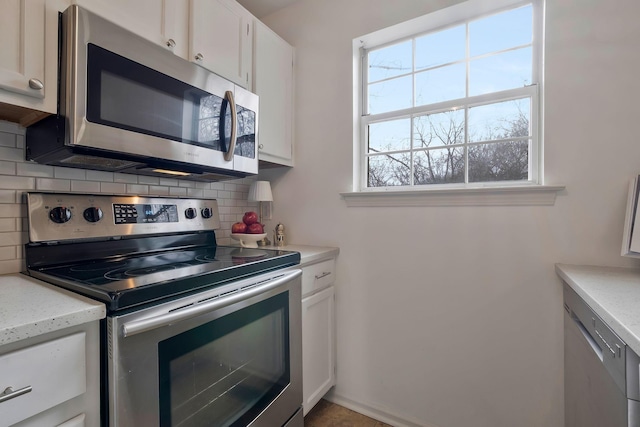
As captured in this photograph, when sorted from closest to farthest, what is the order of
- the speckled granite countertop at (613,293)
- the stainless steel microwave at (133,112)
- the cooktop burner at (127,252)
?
the speckled granite countertop at (613,293) < the cooktop burner at (127,252) < the stainless steel microwave at (133,112)

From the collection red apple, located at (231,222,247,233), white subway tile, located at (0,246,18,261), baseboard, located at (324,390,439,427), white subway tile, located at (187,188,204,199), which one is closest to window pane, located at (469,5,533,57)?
red apple, located at (231,222,247,233)

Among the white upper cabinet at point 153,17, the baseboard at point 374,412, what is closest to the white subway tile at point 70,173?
the white upper cabinet at point 153,17

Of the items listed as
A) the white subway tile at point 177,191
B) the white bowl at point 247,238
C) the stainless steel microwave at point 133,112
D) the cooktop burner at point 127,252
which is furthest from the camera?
the white bowl at point 247,238

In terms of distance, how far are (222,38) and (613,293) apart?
6.21 feet

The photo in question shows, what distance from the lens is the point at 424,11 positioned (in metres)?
1.67

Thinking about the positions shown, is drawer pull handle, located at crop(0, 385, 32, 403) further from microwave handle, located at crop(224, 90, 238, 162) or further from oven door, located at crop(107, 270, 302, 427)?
microwave handle, located at crop(224, 90, 238, 162)

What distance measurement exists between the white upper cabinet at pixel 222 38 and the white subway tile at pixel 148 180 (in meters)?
0.61

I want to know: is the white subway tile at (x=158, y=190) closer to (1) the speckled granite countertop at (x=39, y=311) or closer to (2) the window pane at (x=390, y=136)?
(1) the speckled granite countertop at (x=39, y=311)

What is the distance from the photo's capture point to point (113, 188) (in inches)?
54.9

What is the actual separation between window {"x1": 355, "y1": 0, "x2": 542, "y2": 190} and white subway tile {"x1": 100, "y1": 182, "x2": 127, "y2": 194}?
1.28 metres

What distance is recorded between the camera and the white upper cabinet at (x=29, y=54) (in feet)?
2.90

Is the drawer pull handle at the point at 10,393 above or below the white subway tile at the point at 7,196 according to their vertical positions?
below

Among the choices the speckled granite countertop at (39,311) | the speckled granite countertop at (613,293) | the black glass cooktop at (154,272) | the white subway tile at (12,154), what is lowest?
the speckled granite countertop at (613,293)

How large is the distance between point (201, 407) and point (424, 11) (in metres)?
2.08
